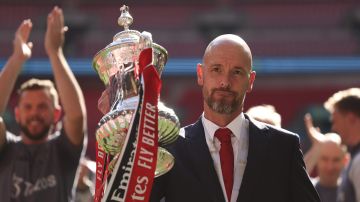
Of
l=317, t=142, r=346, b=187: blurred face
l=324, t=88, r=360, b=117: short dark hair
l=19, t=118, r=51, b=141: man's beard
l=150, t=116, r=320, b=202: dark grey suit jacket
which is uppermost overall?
l=324, t=88, r=360, b=117: short dark hair

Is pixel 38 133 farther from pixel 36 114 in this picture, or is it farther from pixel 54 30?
pixel 54 30

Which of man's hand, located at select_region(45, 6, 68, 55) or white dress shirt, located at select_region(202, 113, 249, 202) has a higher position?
man's hand, located at select_region(45, 6, 68, 55)

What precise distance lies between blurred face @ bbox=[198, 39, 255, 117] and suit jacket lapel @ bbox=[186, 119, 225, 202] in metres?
0.15

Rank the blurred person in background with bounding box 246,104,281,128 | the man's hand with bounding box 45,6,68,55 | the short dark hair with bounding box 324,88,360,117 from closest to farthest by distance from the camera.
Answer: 1. the man's hand with bounding box 45,6,68,55
2. the blurred person in background with bounding box 246,104,281,128
3. the short dark hair with bounding box 324,88,360,117

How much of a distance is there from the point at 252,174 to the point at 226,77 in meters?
0.32

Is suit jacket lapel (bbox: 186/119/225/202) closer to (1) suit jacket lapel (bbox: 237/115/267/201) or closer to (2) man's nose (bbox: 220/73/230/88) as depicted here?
(1) suit jacket lapel (bbox: 237/115/267/201)

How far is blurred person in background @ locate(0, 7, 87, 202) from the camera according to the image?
3.85m

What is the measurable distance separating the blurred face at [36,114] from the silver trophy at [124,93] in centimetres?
128

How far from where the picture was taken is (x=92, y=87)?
1507 centimetres

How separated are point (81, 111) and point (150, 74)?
1482mm

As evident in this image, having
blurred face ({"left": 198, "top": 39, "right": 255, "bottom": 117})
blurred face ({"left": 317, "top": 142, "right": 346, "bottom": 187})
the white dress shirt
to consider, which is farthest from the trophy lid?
blurred face ({"left": 317, "top": 142, "right": 346, "bottom": 187})

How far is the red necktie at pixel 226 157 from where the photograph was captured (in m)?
2.84

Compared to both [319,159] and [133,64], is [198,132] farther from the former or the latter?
[319,159]

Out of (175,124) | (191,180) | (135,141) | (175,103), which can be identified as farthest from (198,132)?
(175,103)
